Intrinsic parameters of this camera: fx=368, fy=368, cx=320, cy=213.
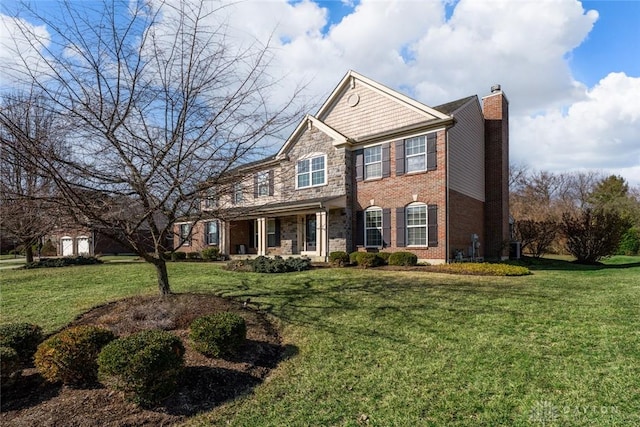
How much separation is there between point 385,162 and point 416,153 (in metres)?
1.45

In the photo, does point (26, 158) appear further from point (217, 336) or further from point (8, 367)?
point (217, 336)

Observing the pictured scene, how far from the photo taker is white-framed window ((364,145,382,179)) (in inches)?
652

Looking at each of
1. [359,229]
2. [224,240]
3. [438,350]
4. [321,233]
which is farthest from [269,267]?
[224,240]

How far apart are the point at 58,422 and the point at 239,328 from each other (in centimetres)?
215

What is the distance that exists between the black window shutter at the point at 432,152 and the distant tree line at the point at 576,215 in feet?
26.3

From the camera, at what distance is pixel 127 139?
18.7 feet

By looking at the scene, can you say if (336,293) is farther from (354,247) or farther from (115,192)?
(354,247)

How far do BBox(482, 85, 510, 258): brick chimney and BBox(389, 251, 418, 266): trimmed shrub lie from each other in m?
6.08

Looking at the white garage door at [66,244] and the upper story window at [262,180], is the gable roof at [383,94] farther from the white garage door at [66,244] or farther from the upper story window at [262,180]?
the white garage door at [66,244]

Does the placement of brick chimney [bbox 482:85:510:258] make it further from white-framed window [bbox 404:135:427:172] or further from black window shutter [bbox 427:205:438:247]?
white-framed window [bbox 404:135:427:172]

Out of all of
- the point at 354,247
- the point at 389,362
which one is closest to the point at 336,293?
the point at 389,362

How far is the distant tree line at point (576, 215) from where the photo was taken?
16.9 meters

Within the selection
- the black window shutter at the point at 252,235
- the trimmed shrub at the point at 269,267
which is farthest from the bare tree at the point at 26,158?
the black window shutter at the point at 252,235

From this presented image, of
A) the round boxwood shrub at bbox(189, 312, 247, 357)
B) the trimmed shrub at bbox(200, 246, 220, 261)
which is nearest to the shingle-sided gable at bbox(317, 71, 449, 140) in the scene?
the trimmed shrub at bbox(200, 246, 220, 261)
